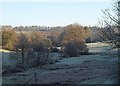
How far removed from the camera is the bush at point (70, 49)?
85.2 m

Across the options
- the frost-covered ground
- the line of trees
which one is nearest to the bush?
the line of trees

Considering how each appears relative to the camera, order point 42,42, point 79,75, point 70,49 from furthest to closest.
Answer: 1. point 70,49
2. point 42,42
3. point 79,75

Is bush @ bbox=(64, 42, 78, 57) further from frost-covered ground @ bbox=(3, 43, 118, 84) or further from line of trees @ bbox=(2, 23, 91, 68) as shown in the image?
frost-covered ground @ bbox=(3, 43, 118, 84)

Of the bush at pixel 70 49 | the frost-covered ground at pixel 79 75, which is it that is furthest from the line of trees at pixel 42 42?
the frost-covered ground at pixel 79 75

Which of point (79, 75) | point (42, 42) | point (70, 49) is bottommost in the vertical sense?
point (79, 75)

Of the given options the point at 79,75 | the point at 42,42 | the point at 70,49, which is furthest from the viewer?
the point at 70,49

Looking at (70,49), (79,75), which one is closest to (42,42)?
(70,49)

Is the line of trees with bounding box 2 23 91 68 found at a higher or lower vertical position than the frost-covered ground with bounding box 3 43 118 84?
higher

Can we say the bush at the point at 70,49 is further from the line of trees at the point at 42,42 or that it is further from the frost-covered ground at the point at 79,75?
the frost-covered ground at the point at 79,75

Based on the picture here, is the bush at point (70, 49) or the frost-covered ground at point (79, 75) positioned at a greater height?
the bush at point (70, 49)

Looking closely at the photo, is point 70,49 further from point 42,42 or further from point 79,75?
point 79,75

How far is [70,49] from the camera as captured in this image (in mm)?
86812

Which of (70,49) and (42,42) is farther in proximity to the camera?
(70,49)

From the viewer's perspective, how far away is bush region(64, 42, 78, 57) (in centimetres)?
8525
